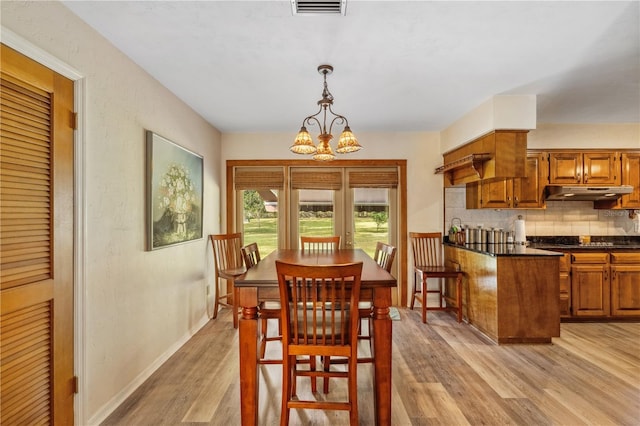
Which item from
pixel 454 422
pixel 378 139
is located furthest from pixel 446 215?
pixel 454 422

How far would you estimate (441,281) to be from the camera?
434cm

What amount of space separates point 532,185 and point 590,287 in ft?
4.42

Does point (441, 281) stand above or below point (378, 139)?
below

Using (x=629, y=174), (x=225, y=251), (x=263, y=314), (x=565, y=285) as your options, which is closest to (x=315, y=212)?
(x=225, y=251)

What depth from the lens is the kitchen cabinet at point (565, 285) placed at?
375 cm

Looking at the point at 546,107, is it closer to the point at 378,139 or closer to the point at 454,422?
the point at 378,139

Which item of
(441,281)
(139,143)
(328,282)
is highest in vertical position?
(139,143)

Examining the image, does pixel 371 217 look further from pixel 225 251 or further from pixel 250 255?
pixel 250 255

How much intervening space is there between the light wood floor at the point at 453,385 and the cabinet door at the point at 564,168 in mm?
1823

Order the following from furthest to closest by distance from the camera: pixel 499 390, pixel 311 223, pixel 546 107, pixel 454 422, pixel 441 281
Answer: pixel 311 223, pixel 441 281, pixel 546 107, pixel 499 390, pixel 454 422

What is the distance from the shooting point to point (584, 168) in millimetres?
4047

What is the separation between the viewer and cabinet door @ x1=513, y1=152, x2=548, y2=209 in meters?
3.95

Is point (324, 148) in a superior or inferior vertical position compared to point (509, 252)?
superior

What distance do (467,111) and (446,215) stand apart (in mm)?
1452
